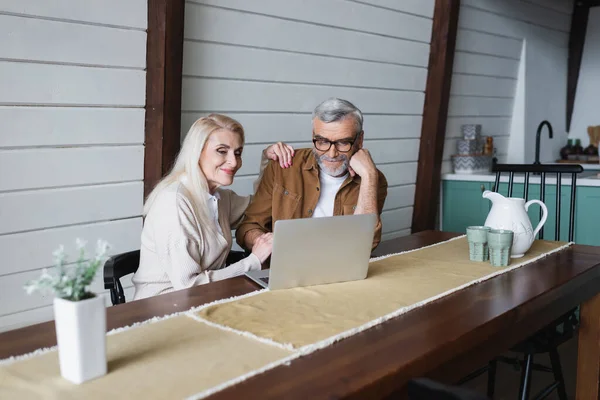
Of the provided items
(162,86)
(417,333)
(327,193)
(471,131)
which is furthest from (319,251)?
(471,131)

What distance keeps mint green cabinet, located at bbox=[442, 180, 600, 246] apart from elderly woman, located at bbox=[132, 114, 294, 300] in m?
2.55

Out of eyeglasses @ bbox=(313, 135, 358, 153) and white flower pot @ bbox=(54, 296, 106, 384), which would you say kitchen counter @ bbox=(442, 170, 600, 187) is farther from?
white flower pot @ bbox=(54, 296, 106, 384)

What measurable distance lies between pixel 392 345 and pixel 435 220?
11.4ft

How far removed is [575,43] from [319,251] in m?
4.93

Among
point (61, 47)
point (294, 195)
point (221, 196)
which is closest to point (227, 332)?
point (221, 196)

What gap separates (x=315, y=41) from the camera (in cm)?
359

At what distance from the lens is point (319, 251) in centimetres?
187

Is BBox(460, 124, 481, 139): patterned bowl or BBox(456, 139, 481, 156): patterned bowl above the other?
BBox(460, 124, 481, 139): patterned bowl

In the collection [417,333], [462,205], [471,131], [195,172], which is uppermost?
[471,131]

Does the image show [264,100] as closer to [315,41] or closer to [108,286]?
[315,41]

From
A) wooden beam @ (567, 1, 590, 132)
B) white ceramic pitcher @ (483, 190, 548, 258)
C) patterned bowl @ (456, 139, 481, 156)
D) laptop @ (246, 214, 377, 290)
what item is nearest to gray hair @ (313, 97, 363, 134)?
white ceramic pitcher @ (483, 190, 548, 258)

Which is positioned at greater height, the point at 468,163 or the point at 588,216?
the point at 468,163

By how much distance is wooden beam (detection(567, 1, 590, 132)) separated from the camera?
5914 millimetres

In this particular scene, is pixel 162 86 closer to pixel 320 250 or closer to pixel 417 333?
pixel 320 250
